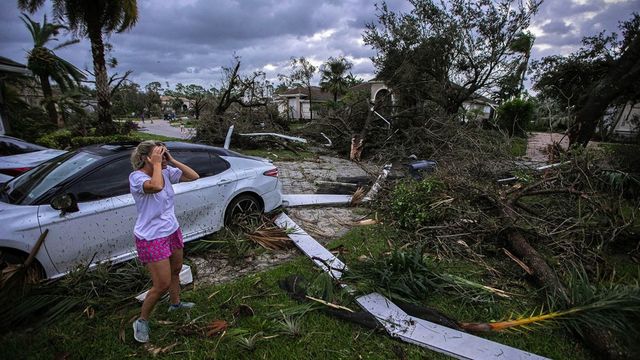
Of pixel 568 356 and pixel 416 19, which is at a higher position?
pixel 416 19

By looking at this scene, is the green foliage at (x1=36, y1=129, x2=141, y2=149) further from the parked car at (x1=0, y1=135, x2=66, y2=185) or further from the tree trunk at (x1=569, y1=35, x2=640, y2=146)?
the tree trunk at (x1=569, y1=35, x2=640, y2=146)

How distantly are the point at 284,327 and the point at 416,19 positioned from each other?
16.8 meters

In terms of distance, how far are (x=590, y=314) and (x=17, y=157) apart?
31.3 feet

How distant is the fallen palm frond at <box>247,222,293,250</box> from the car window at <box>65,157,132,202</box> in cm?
178

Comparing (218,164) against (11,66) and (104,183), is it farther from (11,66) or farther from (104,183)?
(11,66)

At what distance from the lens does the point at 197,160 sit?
460 cm

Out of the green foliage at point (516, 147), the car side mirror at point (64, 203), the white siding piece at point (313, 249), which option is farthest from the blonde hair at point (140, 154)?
the green foliage at point (516, 147)

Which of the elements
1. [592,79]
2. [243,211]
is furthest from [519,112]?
[243,211]

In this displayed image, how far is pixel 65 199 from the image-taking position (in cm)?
319

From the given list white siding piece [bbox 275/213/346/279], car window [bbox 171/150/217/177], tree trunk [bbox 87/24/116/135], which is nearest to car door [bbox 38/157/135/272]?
car window [bbox 171/150/217/177]

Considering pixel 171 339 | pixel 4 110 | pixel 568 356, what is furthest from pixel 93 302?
pixel 4 110

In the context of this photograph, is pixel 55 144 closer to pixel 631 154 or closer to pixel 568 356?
pixel 568 356

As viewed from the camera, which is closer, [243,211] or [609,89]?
[243,211]

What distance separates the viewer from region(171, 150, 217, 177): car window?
448cm
